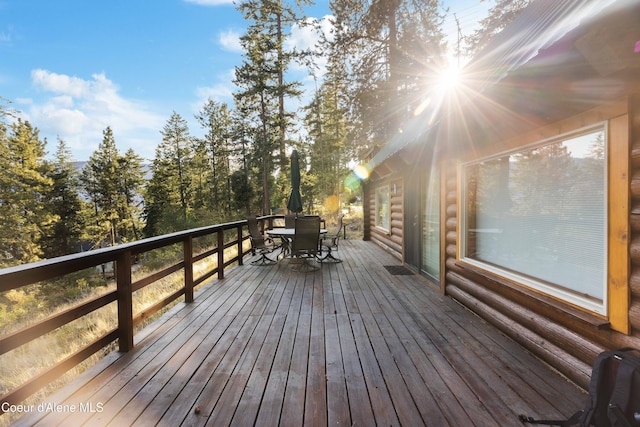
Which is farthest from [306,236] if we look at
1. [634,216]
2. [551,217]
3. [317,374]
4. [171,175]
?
[171,175]

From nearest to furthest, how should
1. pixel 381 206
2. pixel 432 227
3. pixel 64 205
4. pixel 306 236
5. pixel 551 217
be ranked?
pixel 551 217
pixel 432 227
pixel 306 236
pixel 381 206
pixel 64 205

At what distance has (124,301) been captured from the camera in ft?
7.79

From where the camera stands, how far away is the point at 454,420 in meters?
1.56

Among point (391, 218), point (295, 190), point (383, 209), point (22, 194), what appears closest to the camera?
point (391, 218)

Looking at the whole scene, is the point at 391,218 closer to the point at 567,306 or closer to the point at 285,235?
the point at 285,235

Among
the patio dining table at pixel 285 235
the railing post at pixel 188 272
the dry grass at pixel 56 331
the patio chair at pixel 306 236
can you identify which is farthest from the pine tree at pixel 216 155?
the railing post at pixel 188 272

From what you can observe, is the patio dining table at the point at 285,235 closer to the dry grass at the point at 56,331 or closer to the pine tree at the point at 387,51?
the dry grass at the point at 56,331

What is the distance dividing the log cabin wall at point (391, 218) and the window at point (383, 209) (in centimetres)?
9

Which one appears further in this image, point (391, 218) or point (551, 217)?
point (391, 218)

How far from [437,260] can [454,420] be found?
2.87m

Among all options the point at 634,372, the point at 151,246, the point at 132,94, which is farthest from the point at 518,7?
the point at 132,94

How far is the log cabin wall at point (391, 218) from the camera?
6289 mm

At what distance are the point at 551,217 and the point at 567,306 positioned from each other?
2.14 ft

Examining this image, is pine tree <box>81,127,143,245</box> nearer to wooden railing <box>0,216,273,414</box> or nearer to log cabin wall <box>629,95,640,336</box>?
wooden railing <box>0,216,273,414</box>
